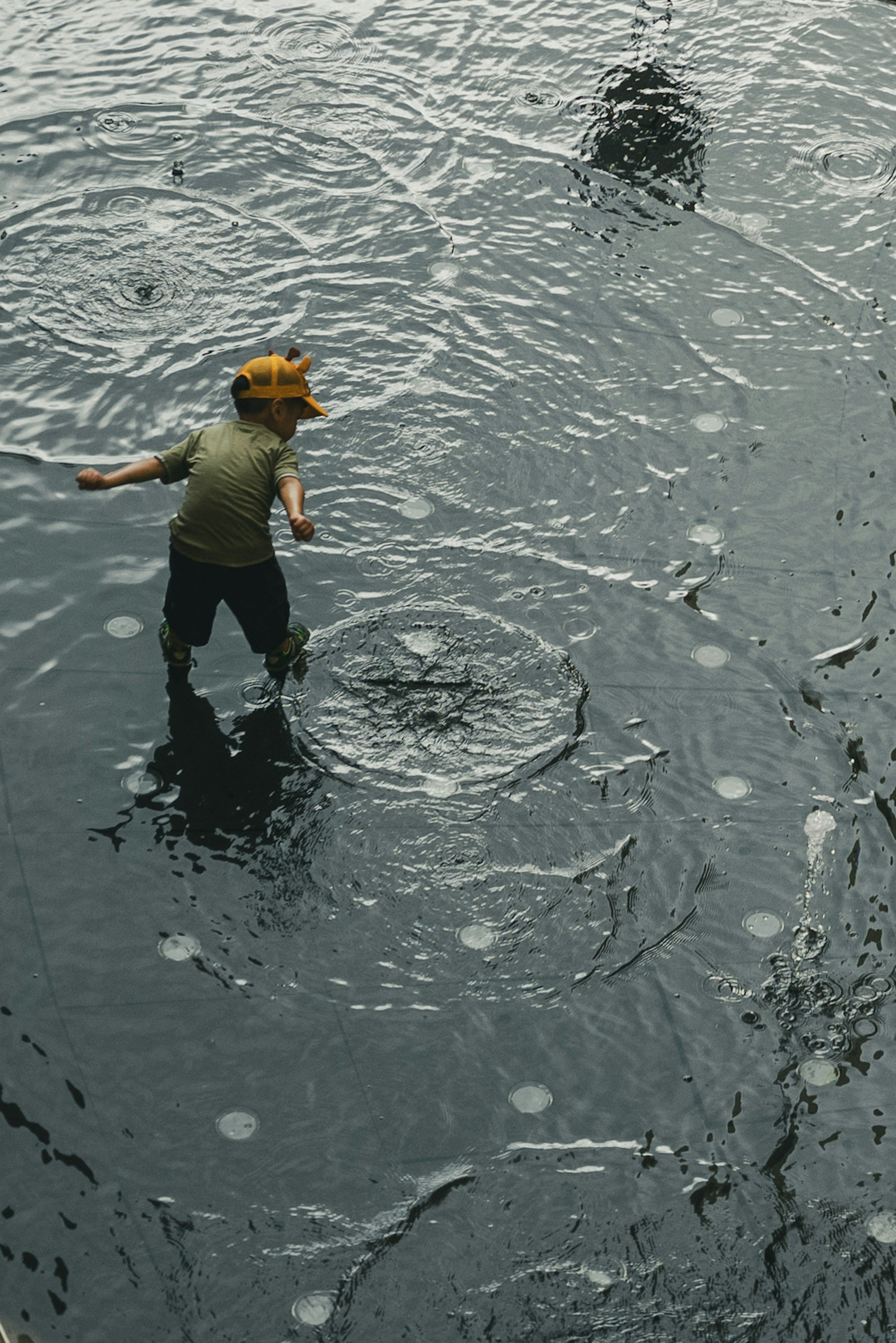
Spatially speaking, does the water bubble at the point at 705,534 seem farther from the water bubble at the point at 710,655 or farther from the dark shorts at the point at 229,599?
the dark shorts at the point at 229,599

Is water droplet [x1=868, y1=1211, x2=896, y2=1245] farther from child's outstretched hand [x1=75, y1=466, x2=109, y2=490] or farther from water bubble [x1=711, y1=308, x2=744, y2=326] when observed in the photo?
water bubble [x1=711, y1=308, x2=744, y2=326]

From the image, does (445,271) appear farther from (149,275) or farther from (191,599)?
(191,599)

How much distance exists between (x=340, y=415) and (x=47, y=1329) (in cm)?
278

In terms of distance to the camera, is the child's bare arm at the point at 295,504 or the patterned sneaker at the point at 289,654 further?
the patterned sneaker at the point at 289,654

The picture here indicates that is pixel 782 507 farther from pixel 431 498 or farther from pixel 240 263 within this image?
pixel 240 263

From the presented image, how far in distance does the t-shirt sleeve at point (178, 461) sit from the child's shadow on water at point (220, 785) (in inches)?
24.1

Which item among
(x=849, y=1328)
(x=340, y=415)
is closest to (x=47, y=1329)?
(x=849, y=1328)

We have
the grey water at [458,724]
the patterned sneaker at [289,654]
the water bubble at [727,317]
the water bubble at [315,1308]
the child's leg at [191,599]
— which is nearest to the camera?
the water bubble at [315,1308]

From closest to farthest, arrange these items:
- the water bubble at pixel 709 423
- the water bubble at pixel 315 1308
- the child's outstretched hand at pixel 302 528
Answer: the water bubble at pixel 315 1308, the child's outstretched hand at pixel 302 528, the water bubble at pixel 709 423

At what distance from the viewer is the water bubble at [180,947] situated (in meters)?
3.30

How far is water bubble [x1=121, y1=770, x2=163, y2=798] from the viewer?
364 centimetres

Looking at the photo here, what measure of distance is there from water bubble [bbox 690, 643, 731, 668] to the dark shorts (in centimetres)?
113

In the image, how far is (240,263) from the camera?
5066mm

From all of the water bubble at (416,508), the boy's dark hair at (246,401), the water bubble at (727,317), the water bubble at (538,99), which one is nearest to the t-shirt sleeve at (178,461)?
the boy's dark hair at (246,401)
